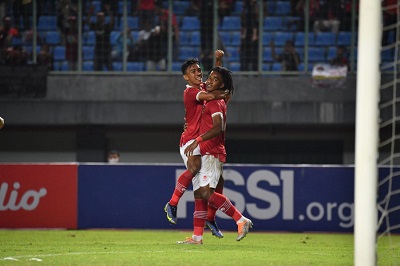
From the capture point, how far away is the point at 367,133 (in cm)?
746

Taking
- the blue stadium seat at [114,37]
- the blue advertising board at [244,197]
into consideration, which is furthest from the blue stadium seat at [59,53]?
the blue advertising board at [244,197]

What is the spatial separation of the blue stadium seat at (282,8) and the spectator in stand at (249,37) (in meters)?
0.56

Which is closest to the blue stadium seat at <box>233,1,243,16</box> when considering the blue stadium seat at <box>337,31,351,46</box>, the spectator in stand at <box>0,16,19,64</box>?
the blue stadium seat at <box>337,31,351,46</box>

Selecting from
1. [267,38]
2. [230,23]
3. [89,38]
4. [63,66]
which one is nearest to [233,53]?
[230,23]

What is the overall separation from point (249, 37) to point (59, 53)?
15.0 feet

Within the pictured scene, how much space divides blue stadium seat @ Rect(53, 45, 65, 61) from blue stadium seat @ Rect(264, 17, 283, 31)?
193 inches

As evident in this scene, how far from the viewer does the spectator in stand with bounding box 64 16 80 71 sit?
24286mm

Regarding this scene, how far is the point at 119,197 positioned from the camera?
1723 cm

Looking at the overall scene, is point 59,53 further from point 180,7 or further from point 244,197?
point 244,197

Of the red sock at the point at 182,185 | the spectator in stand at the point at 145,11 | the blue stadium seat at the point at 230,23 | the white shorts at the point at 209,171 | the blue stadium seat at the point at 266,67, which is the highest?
the spectator in stand at the point at 145,11

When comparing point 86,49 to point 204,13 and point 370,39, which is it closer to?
point 204,13

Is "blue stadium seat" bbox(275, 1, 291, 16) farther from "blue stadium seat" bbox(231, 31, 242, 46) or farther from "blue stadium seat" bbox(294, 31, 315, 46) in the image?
"blue stadium seat" bbox(231, 31, 242, 46)

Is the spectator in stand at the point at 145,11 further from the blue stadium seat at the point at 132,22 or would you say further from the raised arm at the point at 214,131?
the raised arm at the point at 214,131

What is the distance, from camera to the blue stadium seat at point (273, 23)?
24500mm
